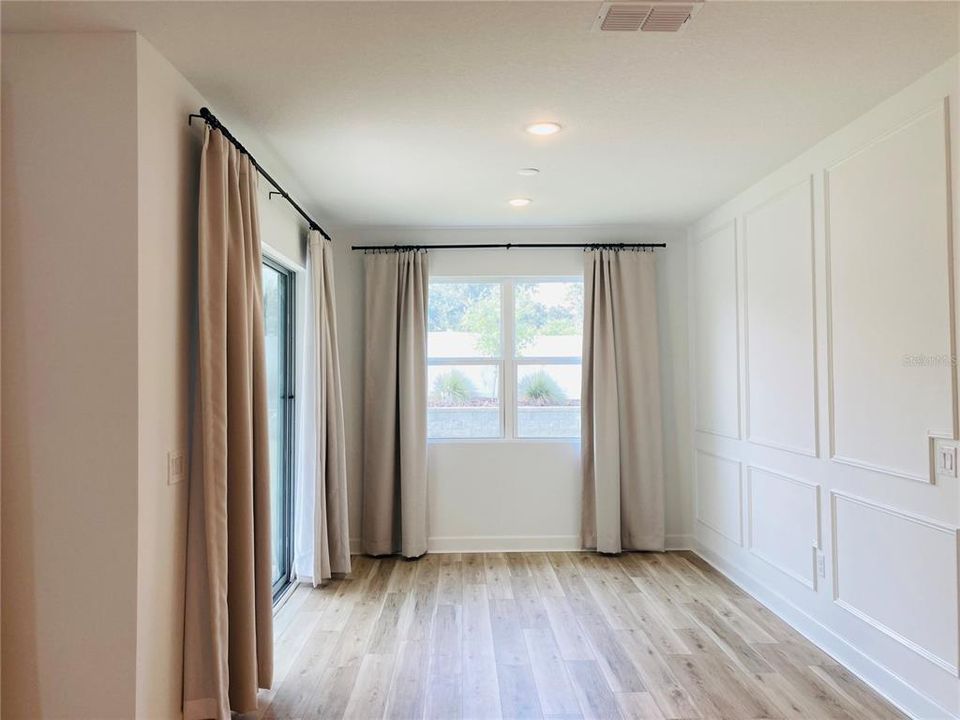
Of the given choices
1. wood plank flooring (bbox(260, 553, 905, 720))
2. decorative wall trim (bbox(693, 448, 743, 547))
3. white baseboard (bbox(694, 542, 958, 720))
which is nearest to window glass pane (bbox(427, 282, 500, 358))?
wood plank flooring (bbox(260, 553, 905, 720))

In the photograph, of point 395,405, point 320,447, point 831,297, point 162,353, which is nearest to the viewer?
point 162,353

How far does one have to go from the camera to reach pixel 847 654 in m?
2.77

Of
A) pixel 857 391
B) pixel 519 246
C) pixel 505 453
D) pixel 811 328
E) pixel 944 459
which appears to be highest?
pixel 519 246

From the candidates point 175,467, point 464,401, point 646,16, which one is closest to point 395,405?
point 464,401

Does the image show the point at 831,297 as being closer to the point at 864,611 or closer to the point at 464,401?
the point at 864,611

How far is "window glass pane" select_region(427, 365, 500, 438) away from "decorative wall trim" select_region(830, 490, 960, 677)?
2498 mm

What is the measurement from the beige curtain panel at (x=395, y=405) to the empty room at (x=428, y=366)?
0.03m

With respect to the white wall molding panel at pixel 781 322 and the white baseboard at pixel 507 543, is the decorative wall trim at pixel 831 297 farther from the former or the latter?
the white baseboard at pixel 507 543

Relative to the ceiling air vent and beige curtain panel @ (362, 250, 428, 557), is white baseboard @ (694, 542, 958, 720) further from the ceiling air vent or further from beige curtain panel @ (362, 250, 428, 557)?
the ceiling air vent

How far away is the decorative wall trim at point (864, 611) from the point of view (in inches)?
86.0

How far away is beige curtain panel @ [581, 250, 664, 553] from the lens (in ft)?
15.0

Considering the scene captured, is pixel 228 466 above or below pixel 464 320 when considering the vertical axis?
below

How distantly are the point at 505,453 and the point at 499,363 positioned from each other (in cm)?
74

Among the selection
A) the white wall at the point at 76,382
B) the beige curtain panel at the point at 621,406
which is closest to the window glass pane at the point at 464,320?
the beige curtain panel at the point at 621,406
